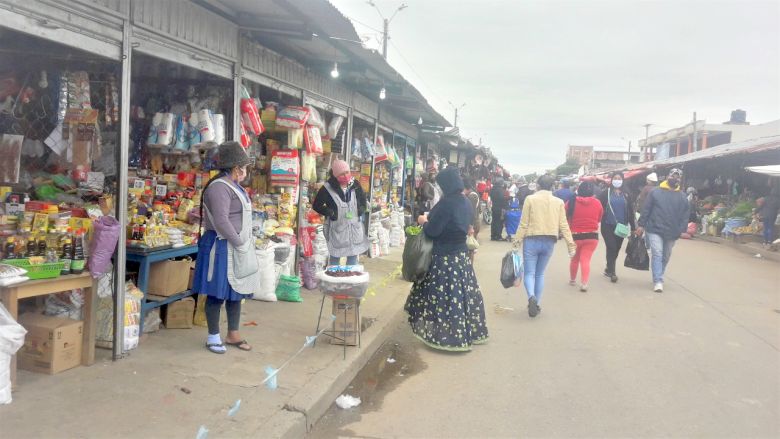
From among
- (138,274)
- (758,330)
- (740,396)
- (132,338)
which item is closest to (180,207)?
(138,274)

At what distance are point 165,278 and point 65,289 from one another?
1.26 meters

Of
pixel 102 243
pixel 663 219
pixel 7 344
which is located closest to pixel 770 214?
pixel 663 219

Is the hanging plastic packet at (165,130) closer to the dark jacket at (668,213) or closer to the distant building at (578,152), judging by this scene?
the dark jacket at (668,213)

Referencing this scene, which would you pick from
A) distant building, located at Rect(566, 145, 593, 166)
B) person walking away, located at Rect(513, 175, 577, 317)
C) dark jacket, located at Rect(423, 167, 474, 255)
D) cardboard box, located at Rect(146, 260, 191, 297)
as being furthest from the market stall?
distant building, located at Rect(566, 145, 593, 166)

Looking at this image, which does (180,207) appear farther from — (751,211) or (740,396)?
(751,211)

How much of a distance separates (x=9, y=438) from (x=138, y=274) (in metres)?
2.21

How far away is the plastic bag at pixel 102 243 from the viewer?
14.1 ft

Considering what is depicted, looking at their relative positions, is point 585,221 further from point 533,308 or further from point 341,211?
point 341,211

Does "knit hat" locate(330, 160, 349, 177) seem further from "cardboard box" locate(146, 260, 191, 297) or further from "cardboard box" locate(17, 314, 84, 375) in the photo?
"cardboard box" locate(17, 314, 84, 375)

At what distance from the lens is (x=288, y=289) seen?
7188 mm

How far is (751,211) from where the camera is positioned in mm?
18656

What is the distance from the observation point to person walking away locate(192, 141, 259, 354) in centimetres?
470

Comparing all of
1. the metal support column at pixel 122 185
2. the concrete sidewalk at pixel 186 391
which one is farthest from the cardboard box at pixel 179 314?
the metal support column at pixel 122 185

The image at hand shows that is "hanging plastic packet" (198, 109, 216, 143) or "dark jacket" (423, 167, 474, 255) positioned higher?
"hanging plastic packet" (198, 109, 216, 143)
